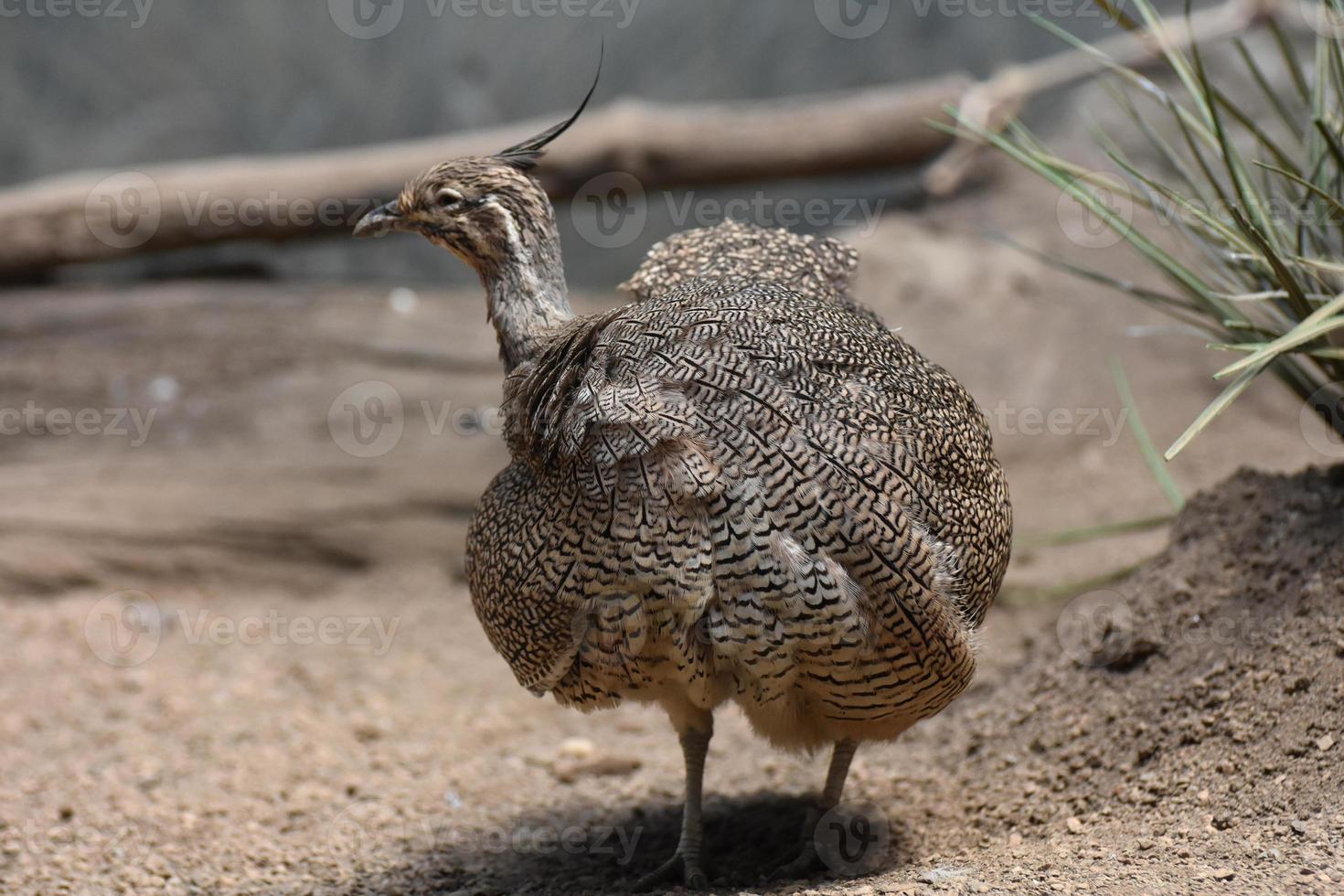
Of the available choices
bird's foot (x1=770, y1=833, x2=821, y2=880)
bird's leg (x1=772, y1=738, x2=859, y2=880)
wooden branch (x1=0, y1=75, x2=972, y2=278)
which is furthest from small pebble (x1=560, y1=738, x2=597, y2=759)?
wooden branch (x1=0, y1=75, x2=972, y2=278)

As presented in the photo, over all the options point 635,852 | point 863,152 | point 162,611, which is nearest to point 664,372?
point 635,852

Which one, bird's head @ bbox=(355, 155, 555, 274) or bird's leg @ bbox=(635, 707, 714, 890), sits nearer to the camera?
bird's leg @ bbox=(635, 707, 714, 890)

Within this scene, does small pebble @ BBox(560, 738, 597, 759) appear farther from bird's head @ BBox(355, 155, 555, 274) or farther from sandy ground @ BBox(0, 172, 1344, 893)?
bird's head @ BBox(355, 155, 555, 274)

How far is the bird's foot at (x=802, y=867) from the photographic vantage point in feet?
12.1

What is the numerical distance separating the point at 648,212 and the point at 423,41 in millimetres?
2332

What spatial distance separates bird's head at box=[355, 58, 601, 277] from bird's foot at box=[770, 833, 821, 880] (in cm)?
224

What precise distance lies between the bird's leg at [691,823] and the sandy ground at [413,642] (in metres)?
0.13

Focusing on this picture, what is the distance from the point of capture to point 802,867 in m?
3.70

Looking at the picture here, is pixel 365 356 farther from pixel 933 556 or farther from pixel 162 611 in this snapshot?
pixel 933 556

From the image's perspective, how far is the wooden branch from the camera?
304 inches

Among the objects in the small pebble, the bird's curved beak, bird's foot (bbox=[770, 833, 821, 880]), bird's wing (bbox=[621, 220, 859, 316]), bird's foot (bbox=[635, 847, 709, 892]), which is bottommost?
the small pebble

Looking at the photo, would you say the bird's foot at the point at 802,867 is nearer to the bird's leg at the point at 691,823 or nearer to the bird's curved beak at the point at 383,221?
the bird's leg at the point at 691,823

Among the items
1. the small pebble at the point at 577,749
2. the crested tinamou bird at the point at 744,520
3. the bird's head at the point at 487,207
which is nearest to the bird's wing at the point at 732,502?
the crested tinamou bird at the point at 744,520

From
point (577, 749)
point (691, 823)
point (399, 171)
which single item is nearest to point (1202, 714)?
point (691, 823)
